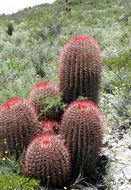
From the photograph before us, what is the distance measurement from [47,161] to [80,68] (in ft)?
4.83

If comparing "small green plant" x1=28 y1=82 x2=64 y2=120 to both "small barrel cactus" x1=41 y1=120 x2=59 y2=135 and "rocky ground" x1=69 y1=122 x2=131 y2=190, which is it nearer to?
"small barrel cactus" x1=41 y1=120 x2=59 y2=135

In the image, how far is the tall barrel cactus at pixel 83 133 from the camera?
5.83 meters

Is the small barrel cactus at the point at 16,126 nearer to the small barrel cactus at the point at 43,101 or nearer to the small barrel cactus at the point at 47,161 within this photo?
the small barrel cactus at the point at 47,161

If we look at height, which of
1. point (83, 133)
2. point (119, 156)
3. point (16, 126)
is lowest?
point (119, 156)

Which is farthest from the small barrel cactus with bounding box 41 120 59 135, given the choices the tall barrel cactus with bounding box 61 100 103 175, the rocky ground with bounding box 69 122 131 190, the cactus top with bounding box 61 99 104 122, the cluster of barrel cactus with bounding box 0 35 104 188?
the rocky ground with bounding box 69 122 131 190

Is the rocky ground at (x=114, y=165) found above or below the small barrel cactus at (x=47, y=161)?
below

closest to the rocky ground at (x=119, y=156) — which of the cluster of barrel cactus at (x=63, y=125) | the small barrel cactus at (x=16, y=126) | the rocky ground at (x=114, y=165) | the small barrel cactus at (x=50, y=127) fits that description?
the rocky ground at (x=114, y=165)

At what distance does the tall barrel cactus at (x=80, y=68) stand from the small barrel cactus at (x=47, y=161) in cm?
109

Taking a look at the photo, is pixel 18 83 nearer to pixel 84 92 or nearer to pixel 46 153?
pixel 84 92

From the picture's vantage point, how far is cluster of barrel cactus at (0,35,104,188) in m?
5.70

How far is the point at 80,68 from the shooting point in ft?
21.5

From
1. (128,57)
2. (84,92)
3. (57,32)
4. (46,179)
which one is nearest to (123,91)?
(84,92)

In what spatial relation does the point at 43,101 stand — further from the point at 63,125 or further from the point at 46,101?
the point at 63,125

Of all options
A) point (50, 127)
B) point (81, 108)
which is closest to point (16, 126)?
point (50, 127)
